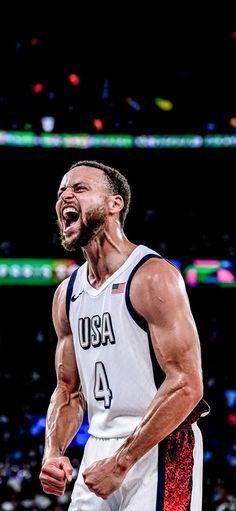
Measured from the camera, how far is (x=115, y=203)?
98.2 inches

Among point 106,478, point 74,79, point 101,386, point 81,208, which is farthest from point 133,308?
point 74,79

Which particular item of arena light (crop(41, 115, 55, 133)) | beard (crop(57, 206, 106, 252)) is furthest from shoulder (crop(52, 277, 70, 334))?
arena light (crop(41, 115, 55, 133))

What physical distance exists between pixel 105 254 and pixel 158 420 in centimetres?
61

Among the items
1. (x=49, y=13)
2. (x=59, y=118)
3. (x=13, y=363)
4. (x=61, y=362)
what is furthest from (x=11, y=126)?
(x=61, y=362)

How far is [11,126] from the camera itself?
948 centimetres

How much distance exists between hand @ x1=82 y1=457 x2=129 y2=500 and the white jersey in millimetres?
163

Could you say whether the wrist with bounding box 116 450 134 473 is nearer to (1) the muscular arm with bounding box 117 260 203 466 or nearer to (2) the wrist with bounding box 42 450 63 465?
(1) the muscular arm with bounding box 117 260 203 466

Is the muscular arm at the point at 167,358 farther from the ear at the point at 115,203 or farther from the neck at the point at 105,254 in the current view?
the ear at the point at 115,203

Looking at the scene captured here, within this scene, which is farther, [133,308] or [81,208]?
[81,208]

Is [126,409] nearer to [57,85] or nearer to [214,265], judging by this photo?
[214,265]

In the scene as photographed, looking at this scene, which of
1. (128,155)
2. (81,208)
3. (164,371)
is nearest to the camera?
(164,371)

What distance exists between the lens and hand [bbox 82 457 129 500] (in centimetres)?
201

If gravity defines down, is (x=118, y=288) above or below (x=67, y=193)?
below

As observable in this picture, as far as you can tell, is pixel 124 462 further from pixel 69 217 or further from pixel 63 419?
pixel 69 217
